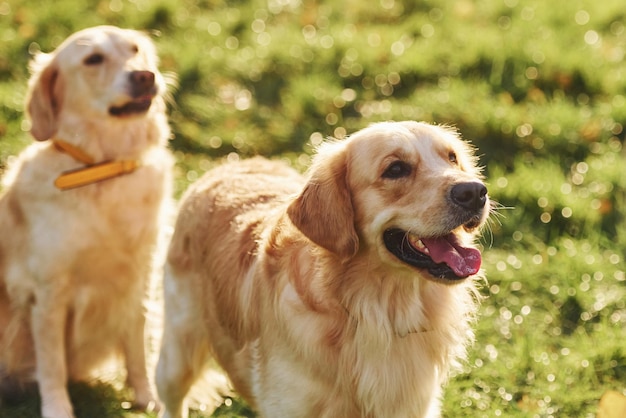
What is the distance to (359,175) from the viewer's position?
3127mm

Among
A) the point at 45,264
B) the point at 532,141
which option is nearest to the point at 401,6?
the point at 532,141

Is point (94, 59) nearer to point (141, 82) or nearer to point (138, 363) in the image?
point (141, 82)

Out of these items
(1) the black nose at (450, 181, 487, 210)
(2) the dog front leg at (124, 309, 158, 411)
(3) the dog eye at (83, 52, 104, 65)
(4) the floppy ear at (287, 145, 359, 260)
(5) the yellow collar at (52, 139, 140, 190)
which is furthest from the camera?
(2) the dog front leg at (124, 309, 158, 411)

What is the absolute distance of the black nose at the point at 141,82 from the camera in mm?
4246

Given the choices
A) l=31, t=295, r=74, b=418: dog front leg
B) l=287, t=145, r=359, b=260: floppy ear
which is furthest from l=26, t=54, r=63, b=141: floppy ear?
l=287, t=145, r=359, b=260: floppy ear

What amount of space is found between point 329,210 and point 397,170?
0.87 feet

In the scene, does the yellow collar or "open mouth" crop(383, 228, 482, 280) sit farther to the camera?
the yellow collar

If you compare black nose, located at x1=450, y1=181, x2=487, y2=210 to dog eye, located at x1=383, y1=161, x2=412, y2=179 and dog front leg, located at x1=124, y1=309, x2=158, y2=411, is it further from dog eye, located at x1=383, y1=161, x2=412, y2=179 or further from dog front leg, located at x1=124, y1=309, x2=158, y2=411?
dog front leg, located at x1=124, y1=309, x2=158, y2=411

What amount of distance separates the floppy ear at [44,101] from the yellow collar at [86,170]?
0.33 ft

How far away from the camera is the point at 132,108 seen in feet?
14.0

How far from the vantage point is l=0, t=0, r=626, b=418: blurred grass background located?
14.4ft

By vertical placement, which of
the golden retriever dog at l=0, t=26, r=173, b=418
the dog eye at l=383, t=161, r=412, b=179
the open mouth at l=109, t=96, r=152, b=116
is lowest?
the golden retriever dog at l=0, t=26, r=173, b=418

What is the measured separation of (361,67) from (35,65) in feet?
9.56

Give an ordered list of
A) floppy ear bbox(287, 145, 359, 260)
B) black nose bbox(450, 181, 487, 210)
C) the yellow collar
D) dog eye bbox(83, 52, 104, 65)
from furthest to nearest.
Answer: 1. dog eye bbox(83, 52, 104, 65)
2. the yellow collar
3. floppy ear bbox(287, 145, 359, 260)
4. black nose bbox(450, 181, 487, 210)
